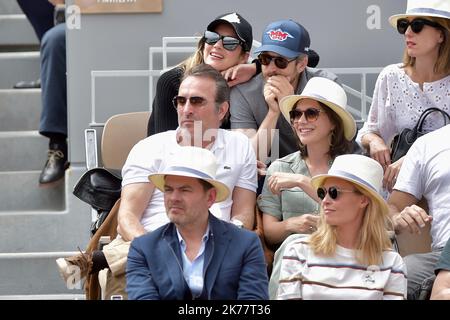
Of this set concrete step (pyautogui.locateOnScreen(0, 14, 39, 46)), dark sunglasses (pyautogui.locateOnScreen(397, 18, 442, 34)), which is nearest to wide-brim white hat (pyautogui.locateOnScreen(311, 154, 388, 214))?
dark sunglasses (pyautogui.locateOnScreen(397, 18, 442, 34))

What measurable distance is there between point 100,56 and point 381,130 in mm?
2320

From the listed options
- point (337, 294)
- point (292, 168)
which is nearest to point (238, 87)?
point (292, 168)

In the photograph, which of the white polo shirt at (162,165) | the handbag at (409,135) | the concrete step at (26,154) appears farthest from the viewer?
the concrete step at (26,154)

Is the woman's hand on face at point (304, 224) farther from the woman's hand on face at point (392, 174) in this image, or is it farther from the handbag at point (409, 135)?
the handbag at point (409, 135)

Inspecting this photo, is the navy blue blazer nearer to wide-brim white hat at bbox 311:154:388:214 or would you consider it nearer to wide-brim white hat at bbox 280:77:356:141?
wide-brim white hat at bbox 311:154:388:214

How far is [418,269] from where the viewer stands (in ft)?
21.6

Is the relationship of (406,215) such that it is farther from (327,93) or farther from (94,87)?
(94,87)

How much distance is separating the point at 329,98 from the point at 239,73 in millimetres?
936

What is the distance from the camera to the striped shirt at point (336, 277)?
20.0ft

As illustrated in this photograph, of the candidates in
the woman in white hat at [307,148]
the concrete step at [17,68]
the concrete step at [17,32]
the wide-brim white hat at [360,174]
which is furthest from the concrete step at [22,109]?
the wide-brim white hat at [360,174]

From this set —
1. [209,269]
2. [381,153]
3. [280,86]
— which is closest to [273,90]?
[280,86]

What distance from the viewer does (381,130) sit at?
7711mm

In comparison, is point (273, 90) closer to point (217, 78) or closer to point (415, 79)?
point (217, 78)

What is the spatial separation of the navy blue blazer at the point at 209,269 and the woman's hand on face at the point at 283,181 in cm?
79
